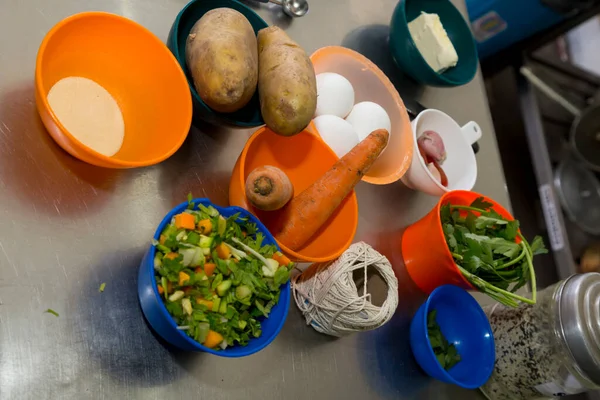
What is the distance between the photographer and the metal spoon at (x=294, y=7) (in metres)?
0.96

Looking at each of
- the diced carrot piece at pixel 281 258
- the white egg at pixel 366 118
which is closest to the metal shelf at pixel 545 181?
the white egg at pixel 366 118

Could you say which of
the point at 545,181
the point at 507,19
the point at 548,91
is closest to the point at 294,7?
the point at 507,19

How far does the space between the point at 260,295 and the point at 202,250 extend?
0.10 metres

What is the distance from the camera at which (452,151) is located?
102 cm

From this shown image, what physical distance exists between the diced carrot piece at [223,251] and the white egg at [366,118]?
344 millimetres

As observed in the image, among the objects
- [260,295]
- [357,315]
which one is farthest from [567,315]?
[260,295]

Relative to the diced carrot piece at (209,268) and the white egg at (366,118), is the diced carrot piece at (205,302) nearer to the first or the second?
the diced carrot piece at (209,268)

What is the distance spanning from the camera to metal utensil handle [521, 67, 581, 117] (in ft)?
5.88

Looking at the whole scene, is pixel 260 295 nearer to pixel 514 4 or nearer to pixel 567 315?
pixel 567 315

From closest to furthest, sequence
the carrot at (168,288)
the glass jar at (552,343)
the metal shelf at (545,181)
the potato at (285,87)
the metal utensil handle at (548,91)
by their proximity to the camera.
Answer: the carrot at (168,288), the potato at (285,87), the glass jar at (552,343), the metal shelf at (545,181), the metal utensil handle at (548,91)

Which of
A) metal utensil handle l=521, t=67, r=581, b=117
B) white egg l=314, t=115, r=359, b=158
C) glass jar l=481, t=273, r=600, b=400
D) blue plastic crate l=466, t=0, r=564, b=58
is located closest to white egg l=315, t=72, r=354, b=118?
white egg l=314, t=115, r=359, b=158

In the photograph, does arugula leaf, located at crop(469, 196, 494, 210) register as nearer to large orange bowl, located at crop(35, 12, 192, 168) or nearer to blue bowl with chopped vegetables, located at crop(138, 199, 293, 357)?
blue bowl with chopped vegetables, located at crop(138, 199, 293, 357)

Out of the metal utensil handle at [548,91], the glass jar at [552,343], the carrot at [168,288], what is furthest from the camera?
the metal utensil handle at [548,91]

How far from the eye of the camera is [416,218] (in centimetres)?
101
